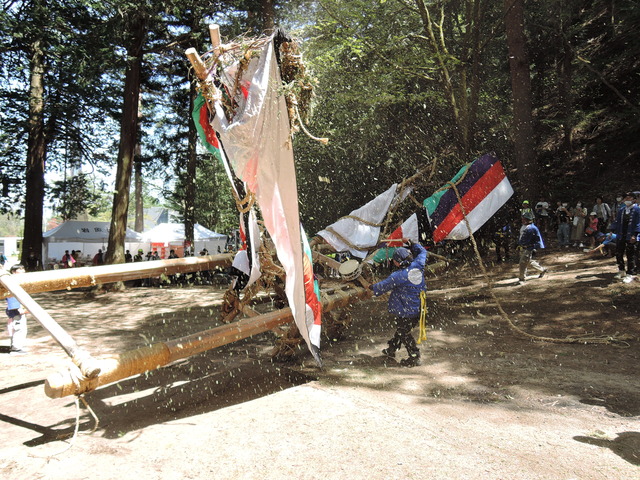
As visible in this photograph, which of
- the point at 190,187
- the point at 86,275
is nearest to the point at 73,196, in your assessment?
the point at 190,187

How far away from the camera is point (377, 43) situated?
46.2 feet

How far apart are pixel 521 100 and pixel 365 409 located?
12.1 metres

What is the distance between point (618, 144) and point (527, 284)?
1112cm

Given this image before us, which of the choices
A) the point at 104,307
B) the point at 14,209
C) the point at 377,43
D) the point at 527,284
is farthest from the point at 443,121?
the point at 14,209

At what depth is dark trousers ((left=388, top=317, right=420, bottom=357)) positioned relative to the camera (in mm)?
6445

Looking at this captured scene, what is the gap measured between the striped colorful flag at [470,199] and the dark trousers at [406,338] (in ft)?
7.45

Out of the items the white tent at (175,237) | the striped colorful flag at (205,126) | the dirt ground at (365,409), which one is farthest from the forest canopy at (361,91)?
the striped colorful flag at (205,126)

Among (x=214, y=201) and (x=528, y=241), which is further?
(x=214, y=201)

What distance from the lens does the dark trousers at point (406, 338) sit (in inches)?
→ 254

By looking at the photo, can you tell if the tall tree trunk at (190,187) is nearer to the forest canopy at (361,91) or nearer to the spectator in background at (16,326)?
the forest canopy at (361,91)

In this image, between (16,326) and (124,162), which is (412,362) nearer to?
(16,326)

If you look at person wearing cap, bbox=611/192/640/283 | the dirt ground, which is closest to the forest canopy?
person wearing cap, bbox=611/192/640/283

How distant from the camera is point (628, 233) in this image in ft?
30.0

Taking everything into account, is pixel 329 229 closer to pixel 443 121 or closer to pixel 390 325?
pixel 390 325
